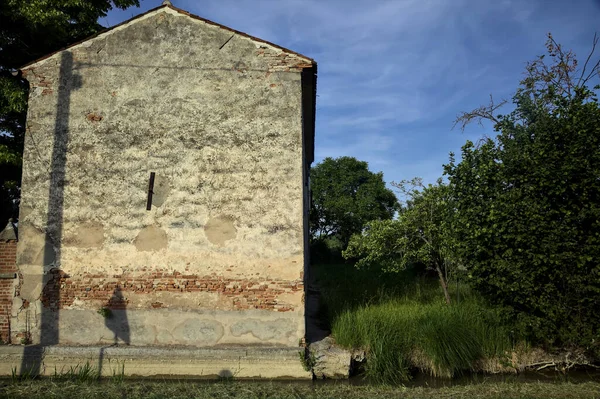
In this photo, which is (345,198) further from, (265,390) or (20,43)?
(265,390)

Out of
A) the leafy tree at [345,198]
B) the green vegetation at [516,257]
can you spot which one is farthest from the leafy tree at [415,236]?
the leafy tree at [345,198]

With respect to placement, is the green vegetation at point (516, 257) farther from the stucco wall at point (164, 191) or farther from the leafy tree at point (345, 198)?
the leafy tree at point (345, 198)

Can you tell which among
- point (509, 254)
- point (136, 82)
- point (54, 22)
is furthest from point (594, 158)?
point (54, 22)

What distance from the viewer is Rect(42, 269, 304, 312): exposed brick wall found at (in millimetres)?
7992

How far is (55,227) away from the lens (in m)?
8.24

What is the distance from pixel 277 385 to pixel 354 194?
123 ft

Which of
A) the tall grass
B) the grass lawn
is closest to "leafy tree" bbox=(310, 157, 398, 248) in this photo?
the tall grass

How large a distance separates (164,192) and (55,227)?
7.09 feet

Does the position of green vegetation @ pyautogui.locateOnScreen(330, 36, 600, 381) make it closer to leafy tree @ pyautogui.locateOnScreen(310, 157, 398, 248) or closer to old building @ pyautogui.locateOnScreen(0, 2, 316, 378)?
old building @ pyautogui.locateOnScreen(0, 2, 316, 378)

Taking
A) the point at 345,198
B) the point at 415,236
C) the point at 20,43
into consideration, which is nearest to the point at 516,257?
the point at 415,236

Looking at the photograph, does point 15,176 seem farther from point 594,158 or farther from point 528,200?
point 594,158

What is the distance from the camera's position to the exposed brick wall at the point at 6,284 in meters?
8.04

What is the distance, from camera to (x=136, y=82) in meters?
8.66

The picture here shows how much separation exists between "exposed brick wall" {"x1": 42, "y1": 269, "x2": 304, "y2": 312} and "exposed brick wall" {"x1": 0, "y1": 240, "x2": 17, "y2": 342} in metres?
0.68
